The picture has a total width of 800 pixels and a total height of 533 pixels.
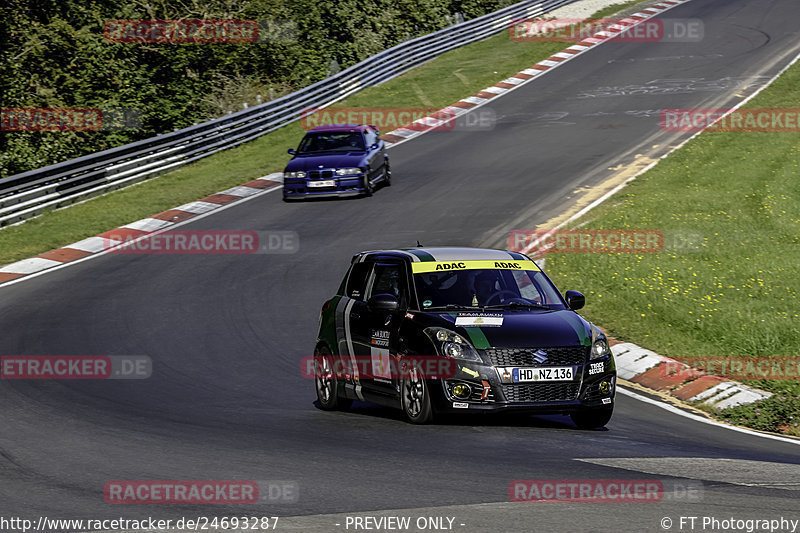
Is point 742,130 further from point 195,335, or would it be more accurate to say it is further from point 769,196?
point 195,335

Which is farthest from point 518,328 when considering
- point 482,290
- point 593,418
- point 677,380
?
point 677,380

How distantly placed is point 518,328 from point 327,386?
2.52 m

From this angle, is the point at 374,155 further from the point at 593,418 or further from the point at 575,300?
the point at 593,418

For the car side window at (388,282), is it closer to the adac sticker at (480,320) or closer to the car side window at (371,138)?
the adac sticker at (480,320)

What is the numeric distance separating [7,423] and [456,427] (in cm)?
413

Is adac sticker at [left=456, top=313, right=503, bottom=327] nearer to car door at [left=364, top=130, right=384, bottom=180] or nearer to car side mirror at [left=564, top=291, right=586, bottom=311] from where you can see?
car side mirror at [left=564, top=291, right=586, bottom=311]

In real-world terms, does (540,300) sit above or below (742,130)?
above

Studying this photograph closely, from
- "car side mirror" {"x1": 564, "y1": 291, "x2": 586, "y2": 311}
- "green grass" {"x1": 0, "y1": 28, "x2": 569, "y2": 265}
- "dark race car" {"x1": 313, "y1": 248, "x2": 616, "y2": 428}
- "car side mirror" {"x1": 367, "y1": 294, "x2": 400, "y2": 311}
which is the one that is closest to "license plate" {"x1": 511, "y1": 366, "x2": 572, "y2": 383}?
"dark race car" {"x1": 313, "y1": 248, "x2": 616, "y2": 428}

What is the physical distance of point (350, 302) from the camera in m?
11.7

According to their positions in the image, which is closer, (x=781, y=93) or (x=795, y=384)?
(x=795, y=384)

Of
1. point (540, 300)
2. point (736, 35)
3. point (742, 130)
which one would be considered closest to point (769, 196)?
point (742, 130)

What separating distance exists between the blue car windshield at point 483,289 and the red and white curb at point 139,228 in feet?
37.1

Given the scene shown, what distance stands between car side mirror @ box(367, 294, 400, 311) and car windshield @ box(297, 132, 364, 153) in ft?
52.6

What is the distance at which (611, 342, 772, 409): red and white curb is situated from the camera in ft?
39.7
